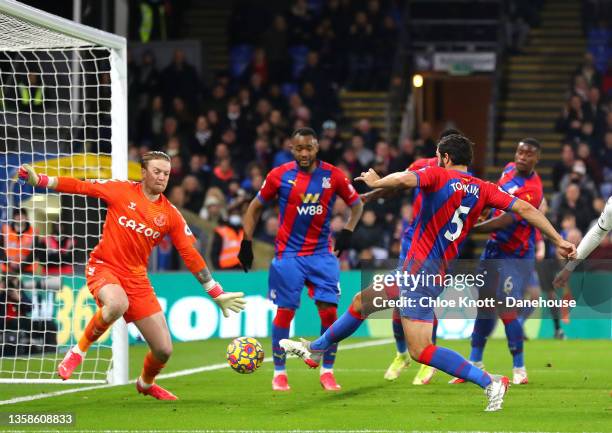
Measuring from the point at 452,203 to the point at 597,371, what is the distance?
15.4 ft

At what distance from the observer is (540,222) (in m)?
9.66

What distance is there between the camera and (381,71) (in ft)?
85.7

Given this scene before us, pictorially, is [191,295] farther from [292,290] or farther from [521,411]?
[521,411]

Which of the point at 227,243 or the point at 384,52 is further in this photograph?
the point at 384,52

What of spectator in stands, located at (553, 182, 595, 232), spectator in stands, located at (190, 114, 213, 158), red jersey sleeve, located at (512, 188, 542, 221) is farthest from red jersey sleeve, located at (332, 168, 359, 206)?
spectator in stands, located at (190, 114, 213, 158)

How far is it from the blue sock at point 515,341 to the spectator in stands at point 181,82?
43.6 ft

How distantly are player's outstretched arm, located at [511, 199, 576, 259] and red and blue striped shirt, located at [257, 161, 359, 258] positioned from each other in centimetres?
261

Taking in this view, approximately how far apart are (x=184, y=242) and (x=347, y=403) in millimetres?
1855

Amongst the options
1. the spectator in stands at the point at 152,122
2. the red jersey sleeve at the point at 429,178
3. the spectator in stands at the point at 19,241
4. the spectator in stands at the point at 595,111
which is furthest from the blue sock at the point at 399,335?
the spectator in stands at the point at 152,122

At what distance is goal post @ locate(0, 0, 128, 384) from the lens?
12.5 meters

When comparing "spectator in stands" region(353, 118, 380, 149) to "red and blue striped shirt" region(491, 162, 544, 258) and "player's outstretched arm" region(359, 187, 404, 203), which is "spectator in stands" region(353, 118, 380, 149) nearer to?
"red and blue striped shirt" region(491, 162, 544, 258)

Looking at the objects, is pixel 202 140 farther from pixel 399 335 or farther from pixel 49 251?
pixel 399 335

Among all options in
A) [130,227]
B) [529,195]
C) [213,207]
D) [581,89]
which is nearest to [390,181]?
[130,227]

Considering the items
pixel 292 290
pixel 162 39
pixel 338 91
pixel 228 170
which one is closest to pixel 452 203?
pixel 292 290
